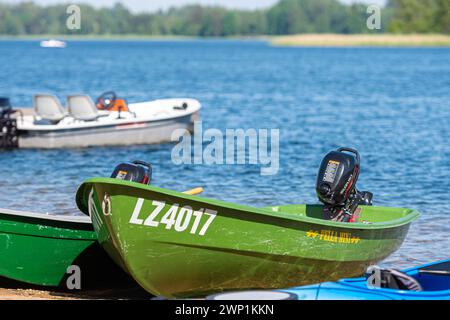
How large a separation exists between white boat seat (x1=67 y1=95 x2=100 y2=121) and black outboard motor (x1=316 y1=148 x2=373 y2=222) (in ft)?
49.9

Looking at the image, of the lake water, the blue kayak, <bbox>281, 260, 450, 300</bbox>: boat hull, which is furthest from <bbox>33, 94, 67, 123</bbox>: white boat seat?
<bbox>281, 260, 450, 300</bbox>: boat hull

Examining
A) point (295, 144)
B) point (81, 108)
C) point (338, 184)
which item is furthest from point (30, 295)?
point (295, 144)


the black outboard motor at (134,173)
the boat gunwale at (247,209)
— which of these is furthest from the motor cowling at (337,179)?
the black outboard motor at (134,173)

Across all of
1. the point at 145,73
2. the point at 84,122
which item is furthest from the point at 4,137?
the point at 145,73

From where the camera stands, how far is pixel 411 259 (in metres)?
15.1

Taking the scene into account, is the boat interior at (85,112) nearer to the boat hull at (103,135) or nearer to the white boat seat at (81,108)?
the white boat seat at (81,108)

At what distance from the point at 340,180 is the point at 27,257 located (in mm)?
3882

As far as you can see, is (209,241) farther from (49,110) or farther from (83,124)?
(49,110)

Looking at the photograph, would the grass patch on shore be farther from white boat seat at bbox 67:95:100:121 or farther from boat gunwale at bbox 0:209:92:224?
boat gunwale at bbox 0:209:92:224

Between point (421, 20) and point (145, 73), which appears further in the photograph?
point (421, 20)

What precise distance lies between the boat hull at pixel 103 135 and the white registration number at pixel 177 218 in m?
17.2

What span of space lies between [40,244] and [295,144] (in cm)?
1995

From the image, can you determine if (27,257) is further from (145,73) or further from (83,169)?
(145,73)

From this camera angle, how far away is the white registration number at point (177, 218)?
1084 centimetres
